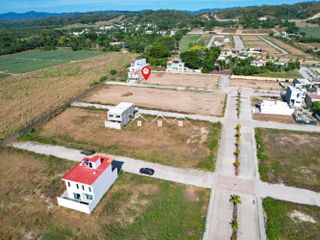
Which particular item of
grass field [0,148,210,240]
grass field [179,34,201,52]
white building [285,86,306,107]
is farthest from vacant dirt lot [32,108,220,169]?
grass field [179,34,201,52]

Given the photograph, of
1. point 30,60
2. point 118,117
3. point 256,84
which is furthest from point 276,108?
point 30,60

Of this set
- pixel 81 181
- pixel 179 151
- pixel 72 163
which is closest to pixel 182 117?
pixel 179 151

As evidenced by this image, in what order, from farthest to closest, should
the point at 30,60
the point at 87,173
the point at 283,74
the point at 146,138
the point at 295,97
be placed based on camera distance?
1. the point at 30,60
2. the point at 283,74
3. the point at 295,97
4. the point at 146,138
5. the point at 87,173

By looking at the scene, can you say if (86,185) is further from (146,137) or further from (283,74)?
(283,74)

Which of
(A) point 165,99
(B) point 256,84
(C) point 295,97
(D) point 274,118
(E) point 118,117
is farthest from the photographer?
(B) point 256,84

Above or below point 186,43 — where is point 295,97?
above

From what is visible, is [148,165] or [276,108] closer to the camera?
[148,165]
